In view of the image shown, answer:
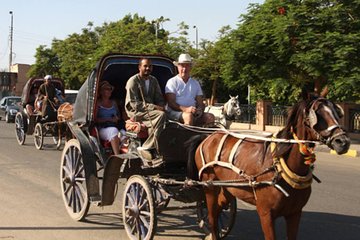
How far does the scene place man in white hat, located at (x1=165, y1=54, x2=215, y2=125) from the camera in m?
6.43

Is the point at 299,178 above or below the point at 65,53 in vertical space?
below

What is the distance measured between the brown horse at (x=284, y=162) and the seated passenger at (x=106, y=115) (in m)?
2.44

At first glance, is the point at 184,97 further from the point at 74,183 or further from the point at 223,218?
the point at 74,183

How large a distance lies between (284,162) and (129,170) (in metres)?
2.65

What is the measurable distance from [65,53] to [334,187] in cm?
4172

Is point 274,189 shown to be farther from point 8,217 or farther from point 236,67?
point 236,67

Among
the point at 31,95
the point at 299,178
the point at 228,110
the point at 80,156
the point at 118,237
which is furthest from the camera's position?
the point at 228,110

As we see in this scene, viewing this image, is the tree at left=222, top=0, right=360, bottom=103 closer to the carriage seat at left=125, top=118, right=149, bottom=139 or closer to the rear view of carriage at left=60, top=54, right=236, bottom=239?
the rear view of carriage at left=60, top=54, right=236, bottom=239

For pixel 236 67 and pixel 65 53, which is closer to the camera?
pixel 236 67

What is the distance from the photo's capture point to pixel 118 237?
20.6 ft

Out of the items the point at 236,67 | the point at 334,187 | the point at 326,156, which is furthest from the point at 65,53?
the point at 334,187

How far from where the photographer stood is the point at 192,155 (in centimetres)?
598

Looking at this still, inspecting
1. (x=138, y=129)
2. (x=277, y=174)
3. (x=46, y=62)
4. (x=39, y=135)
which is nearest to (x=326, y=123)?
(x=277, y=174)

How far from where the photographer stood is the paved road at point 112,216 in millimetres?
6422
